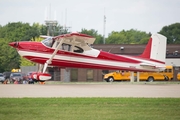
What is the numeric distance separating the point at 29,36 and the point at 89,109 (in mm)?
95908

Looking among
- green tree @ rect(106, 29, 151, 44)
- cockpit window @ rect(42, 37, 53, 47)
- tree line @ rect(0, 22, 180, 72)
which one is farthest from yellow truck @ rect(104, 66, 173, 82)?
green tree @ rect(106, 29, 151, 44)

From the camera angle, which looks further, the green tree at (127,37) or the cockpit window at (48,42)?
the green tree at (127,37)

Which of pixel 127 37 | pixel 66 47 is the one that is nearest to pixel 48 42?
pixel 66 47

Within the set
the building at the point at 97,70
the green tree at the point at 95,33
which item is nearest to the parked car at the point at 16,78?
the building at the point at 97,70

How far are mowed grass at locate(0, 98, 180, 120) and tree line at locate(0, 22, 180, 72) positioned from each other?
5120cm

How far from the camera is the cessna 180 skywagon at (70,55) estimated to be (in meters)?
26.9

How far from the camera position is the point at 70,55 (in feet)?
91.1

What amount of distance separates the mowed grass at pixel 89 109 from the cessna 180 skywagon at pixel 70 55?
1071 cm

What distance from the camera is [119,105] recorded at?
15.1 meters

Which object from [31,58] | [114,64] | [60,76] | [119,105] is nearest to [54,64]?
[31,58]

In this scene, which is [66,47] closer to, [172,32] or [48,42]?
[48,42]

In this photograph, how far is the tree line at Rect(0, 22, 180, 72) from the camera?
84062 millimetres

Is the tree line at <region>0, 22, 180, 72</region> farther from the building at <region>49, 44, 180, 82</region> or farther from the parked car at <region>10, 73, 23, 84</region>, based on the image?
the parked car at <region>10, 73, 23, 84</region>

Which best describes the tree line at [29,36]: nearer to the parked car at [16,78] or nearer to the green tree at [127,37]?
the green tree at [127,37]
